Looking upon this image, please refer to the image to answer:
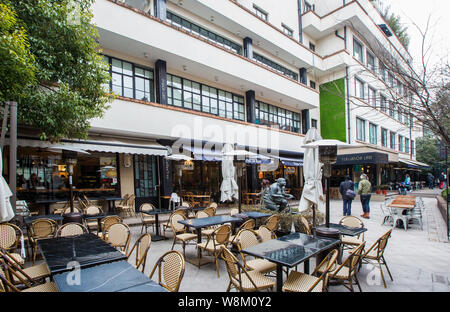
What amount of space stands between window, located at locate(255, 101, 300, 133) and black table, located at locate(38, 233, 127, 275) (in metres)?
14.1

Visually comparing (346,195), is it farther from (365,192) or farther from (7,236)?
(7,236)

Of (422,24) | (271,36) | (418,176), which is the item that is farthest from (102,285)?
(418,176)

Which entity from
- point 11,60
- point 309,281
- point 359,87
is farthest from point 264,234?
point 359,87

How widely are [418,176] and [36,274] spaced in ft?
150

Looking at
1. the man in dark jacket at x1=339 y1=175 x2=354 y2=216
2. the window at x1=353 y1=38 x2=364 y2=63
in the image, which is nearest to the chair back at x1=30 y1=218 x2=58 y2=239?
the man in dark jacket at x1=339 y1=175 x2=354 y2=216

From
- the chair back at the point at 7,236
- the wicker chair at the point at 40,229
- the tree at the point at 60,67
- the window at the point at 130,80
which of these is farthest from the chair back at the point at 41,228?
the window at the point at 130,80

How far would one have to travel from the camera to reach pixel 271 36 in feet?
53.8

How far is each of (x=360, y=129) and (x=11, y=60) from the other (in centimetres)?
2514

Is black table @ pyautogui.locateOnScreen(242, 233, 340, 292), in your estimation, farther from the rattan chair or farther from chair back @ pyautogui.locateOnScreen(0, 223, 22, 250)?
chair back @ pyautogui.locateOnScreen(0, 223, 22, 250)

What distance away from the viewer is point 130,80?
11.0m

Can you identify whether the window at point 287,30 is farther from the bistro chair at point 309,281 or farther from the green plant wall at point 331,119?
the bistro chair at point 309,281

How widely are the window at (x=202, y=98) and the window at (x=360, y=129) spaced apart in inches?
508

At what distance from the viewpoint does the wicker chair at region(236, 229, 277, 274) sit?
378 centimetres
